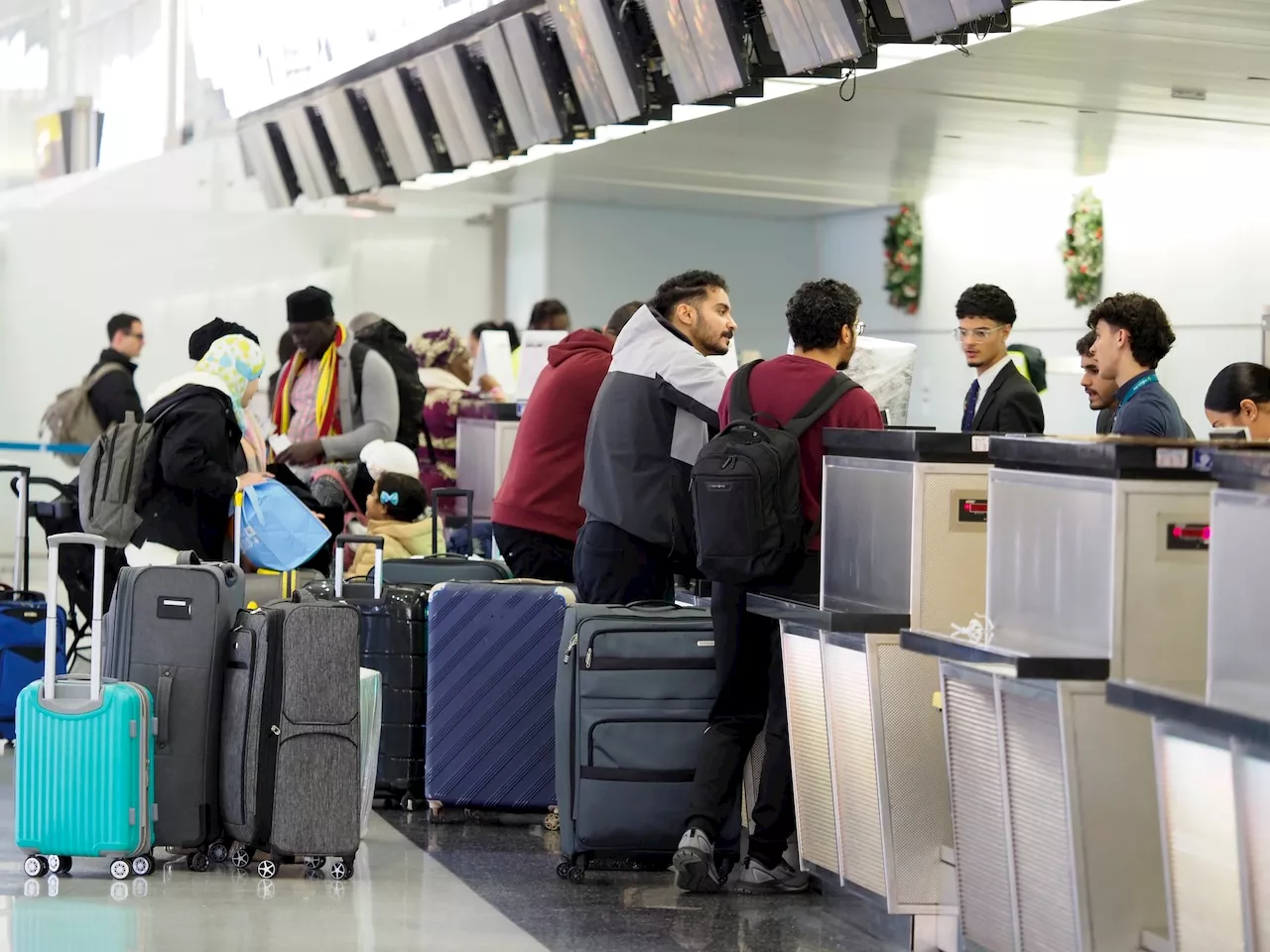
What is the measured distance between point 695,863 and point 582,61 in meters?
5.72

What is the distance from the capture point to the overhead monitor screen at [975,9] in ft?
20.4

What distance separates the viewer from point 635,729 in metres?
4.91

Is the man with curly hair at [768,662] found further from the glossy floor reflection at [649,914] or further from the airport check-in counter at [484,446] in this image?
the airport check-in counter at [484,446]

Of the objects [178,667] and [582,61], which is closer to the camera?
[178,667]

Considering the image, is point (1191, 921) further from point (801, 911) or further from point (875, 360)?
point (875, 360)

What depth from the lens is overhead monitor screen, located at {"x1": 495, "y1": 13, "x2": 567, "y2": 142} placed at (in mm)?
10219

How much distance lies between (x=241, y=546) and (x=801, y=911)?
229 centimetres

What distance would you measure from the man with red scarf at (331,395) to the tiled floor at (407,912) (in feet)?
9.25

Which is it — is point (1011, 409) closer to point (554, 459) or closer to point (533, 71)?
point (554, 459)

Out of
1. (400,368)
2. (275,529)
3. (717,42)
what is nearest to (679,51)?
(717,42)

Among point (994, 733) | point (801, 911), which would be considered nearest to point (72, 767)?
point (801, 911)

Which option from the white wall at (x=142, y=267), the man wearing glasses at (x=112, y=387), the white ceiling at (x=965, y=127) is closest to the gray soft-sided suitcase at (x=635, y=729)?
the white ceiling at (x=965, y=127)

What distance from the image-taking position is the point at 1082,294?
14.9m

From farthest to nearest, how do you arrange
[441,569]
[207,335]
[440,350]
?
[440,350] < [207,335] < [441,569]
